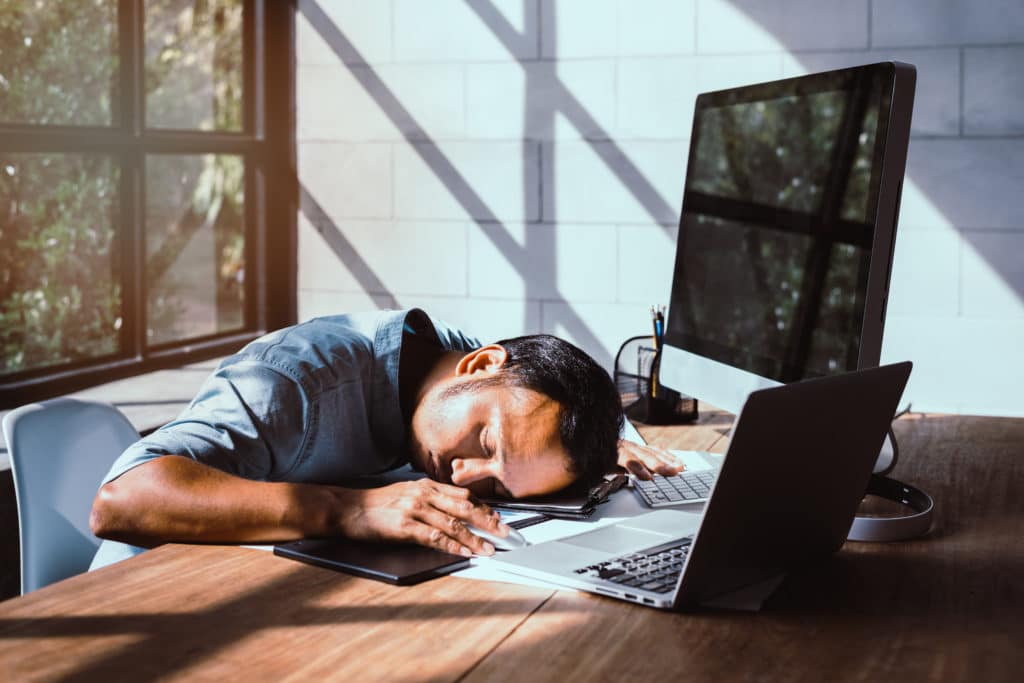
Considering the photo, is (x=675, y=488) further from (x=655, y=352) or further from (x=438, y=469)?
(x=655, y=352)

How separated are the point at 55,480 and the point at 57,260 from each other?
4.88 feet

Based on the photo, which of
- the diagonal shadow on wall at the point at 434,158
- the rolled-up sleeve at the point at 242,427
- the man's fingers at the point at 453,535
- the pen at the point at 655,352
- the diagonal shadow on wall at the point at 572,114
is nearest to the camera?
the man's fingers at the point at 453,535

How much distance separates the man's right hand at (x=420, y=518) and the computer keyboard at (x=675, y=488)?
0.29 m

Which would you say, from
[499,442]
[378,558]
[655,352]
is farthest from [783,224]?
[378,558]

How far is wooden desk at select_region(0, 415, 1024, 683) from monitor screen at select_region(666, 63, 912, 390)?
33 centimetres

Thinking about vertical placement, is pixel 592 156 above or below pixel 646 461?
above

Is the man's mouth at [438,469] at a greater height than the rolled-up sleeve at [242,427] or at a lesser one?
lesser

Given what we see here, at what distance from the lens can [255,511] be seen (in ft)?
4.16

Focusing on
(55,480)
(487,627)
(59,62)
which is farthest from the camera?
(59,62)

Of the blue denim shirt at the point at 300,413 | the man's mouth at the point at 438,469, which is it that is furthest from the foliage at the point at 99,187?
the man's mouth at the point at 438,469

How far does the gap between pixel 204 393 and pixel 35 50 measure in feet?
6.06

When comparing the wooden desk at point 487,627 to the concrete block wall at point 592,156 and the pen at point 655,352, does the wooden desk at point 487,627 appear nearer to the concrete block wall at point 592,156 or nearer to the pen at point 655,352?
the pen at point 655,352

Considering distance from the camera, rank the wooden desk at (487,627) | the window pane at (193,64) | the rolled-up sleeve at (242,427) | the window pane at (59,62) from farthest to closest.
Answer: the window pane at (193,64) < the window pane at (59,62) < the rolled-up sleeve at (242,427) < the wooden desk at (487,627)

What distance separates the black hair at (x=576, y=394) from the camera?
139 cm
